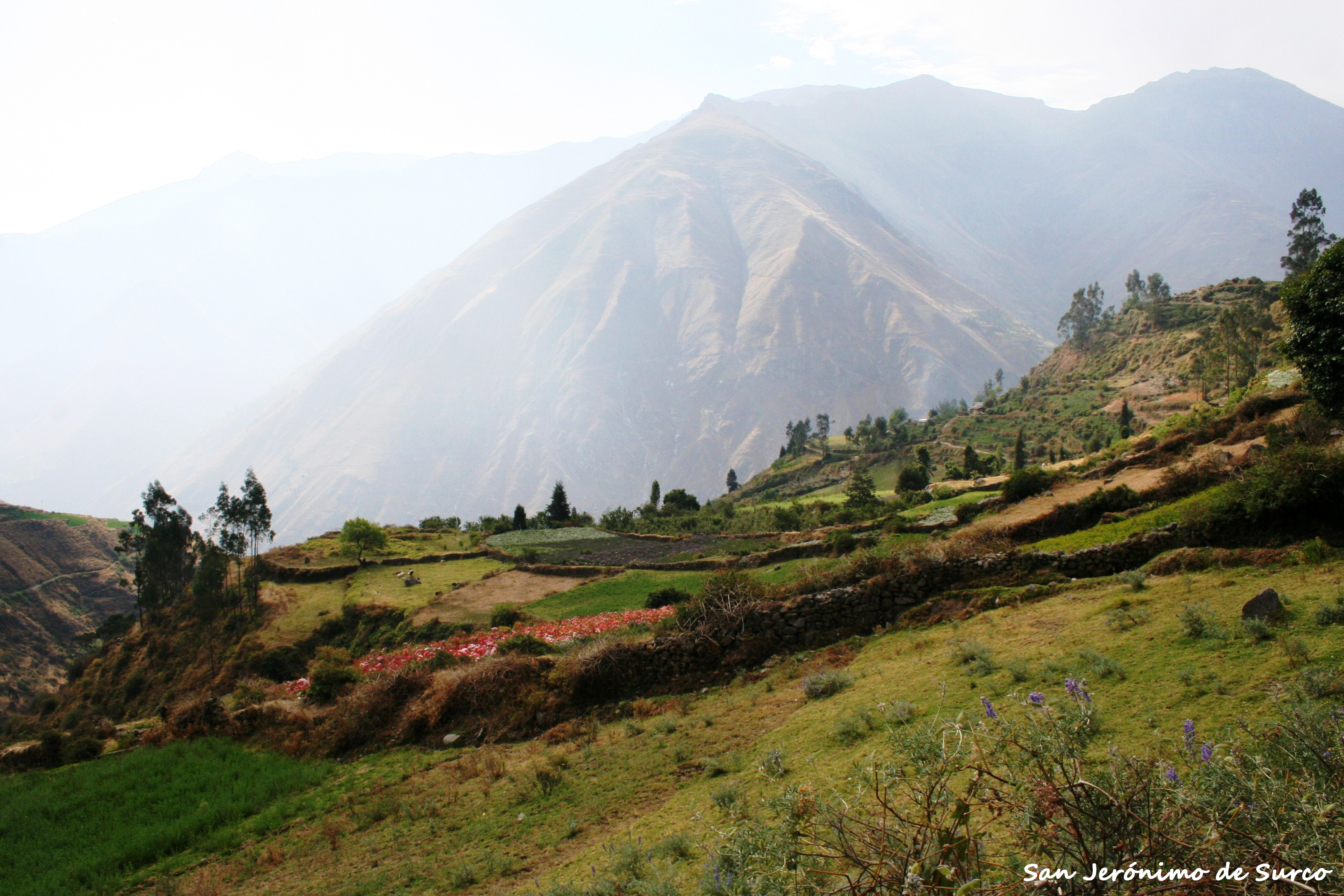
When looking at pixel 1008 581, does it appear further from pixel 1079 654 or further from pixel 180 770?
pixel 180 770

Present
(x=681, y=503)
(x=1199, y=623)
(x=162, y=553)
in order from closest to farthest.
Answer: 1. (x=1199, y=623)
2. (x=162, y=553)
3. (x=681, y=503)

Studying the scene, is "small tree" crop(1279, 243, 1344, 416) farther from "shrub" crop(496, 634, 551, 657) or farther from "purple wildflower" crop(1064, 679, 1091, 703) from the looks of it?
"shrub" crop(496, 634, 551, 657)

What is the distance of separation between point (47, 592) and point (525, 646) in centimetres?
9514

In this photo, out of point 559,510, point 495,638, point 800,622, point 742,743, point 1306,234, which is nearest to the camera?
point 742,743

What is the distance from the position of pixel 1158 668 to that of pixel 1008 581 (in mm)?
6960

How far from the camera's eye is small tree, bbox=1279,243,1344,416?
1742 cm

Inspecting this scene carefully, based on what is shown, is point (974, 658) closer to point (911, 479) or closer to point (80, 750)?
point (80, 750)

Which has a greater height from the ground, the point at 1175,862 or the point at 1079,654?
the point at 1175,862

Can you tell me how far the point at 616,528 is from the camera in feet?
172

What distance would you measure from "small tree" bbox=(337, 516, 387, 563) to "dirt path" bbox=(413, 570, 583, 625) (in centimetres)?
1286

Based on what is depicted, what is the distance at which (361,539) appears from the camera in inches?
1711

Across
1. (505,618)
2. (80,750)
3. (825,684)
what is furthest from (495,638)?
(825,684)

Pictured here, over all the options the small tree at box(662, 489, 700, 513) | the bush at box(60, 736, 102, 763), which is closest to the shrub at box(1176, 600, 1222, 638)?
the bush at box(60, 736, 102, 763)

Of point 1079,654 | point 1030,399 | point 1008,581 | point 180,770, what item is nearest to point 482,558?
point 180,770
